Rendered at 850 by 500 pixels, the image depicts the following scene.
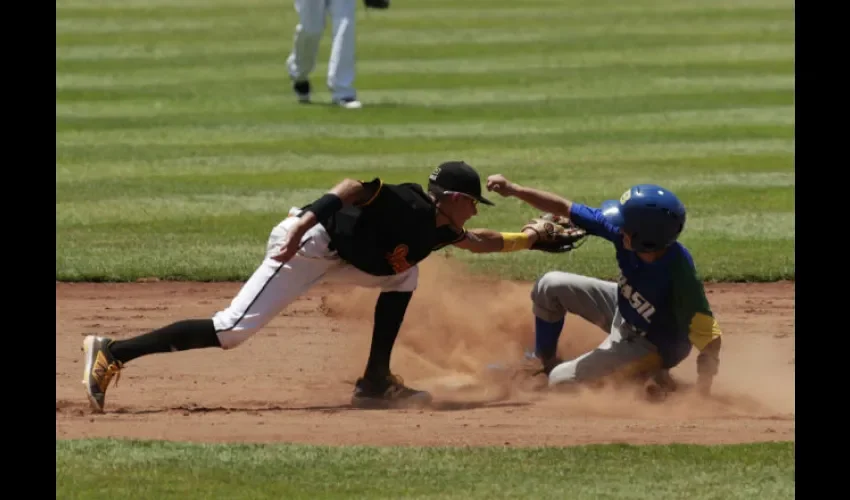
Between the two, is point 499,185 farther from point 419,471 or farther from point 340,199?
point 419,471

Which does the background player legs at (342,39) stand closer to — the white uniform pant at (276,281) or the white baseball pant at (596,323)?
the white baseball pant at (596,323)

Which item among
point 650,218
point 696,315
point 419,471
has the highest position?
point 650,218

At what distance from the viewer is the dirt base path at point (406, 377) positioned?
Result: 728 cm

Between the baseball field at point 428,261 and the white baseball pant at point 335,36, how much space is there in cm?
54

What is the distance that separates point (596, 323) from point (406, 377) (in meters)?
1.15

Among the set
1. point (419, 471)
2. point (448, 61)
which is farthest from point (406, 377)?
point (448, 61)

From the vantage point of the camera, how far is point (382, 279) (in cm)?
786

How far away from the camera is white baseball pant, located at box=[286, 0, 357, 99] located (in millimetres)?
19062

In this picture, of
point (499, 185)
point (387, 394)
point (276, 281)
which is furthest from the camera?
point (387, 394)

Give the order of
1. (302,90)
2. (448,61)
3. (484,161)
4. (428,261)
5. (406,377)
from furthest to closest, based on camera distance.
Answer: (448,61) < (302,90) < (484,161) < (428,261) < (406,377)

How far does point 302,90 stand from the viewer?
65.7 ft

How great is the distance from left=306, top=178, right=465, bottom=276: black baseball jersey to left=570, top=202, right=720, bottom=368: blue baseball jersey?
909 millimetres

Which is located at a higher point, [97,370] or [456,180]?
[456,180]

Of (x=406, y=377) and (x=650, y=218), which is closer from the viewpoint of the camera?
(x=650, y=218)
